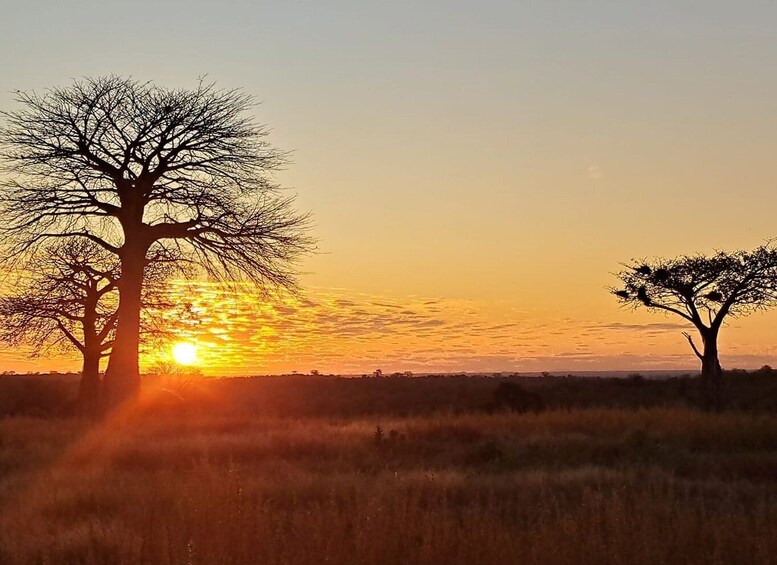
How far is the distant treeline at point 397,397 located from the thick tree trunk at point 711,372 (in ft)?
2.03

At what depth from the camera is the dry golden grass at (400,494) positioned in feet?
23.2

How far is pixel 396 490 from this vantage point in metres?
10.2

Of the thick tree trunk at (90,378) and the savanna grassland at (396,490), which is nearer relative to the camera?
the savanna grassland at (396,490)

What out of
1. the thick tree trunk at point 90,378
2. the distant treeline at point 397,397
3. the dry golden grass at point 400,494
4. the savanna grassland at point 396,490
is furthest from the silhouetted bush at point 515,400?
the thick tree trunk at point 90,378

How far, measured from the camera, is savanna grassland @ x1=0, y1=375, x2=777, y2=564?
7.09m

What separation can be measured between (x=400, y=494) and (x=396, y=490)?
0.10m

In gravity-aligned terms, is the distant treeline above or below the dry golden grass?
above

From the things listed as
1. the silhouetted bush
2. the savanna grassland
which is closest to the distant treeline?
the silhouetted bush

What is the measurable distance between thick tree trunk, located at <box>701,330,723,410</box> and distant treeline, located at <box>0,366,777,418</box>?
62 cm

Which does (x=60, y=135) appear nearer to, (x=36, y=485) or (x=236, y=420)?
(x=236, y=420)

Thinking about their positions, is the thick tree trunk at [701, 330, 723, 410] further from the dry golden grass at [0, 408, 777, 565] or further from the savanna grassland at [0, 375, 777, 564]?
the dry golden grass at [0, 408, 777, 565]

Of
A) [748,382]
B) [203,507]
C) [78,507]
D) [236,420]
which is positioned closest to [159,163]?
[236,420]

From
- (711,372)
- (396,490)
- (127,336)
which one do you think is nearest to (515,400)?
(711,372)

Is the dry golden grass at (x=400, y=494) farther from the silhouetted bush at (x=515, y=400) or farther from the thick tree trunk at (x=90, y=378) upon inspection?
the silhouetted bush at (x=515, y=400)
